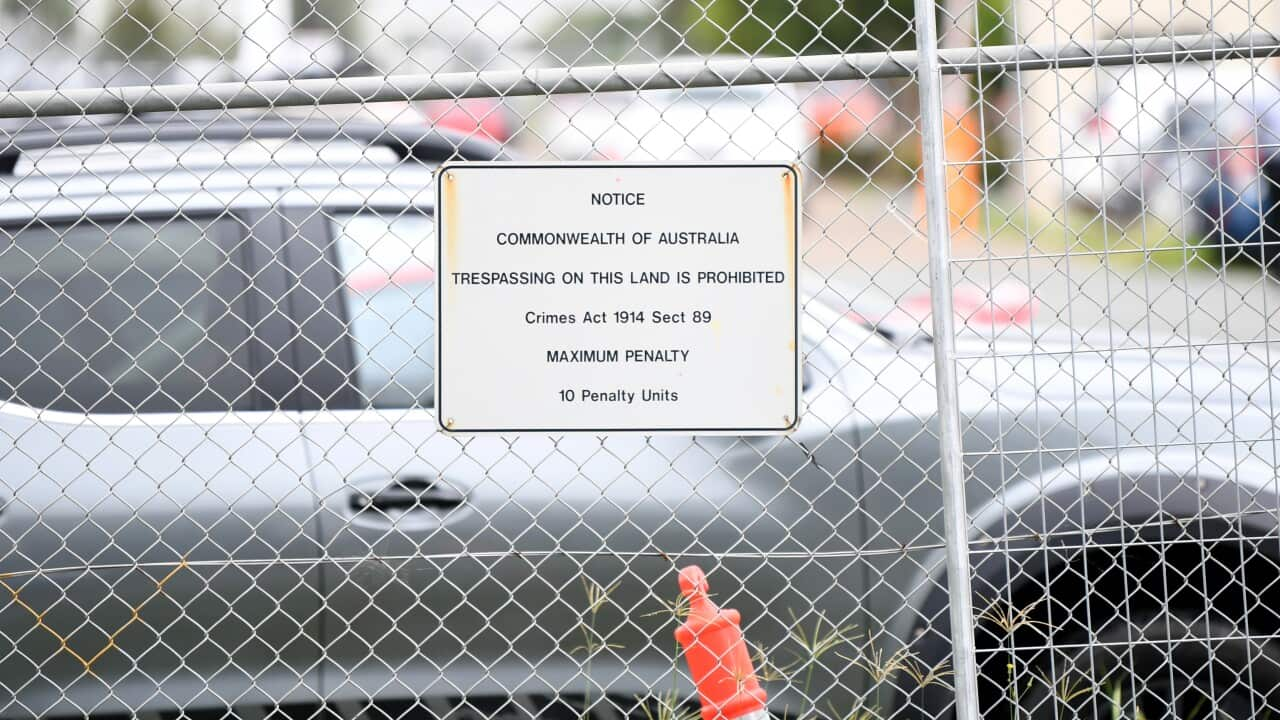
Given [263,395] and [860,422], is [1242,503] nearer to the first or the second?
[860,422]

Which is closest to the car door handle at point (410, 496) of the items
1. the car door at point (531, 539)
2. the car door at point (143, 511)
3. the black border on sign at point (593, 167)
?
the car door at point (531, 539)

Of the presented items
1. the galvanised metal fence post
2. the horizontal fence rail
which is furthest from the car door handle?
the galvanised metal fence post

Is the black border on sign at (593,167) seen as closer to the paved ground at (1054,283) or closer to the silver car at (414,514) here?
the silver car at (414,514)

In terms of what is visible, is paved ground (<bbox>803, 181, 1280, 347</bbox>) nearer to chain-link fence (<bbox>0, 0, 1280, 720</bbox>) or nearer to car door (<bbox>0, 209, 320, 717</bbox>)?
chain-link fence (<bbox>0, 0, 1280, 720</bbox>)

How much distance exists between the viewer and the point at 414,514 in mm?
2900

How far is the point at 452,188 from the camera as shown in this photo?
2516mm

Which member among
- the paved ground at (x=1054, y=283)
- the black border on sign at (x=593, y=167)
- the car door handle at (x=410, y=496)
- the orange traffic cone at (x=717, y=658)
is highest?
the black border on sign at (x=593, y=167)

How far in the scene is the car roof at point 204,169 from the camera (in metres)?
3.03

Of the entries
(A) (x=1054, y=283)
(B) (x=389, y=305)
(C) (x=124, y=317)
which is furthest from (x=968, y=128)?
(C) (x=124, y=317)

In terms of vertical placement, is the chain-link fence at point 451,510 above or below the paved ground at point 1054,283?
above

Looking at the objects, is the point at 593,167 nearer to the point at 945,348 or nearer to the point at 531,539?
the point at 945,348

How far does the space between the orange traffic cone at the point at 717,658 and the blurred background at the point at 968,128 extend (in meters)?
0.81

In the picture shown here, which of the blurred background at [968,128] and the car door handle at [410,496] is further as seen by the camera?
the car door handle at [410,496]

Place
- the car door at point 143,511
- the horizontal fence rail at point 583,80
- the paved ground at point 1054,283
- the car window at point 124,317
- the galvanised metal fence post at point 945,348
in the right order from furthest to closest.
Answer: the paved ground at point 1054,283 → the car window at point 124,317 → the car door at point 143,511 → the horizontal fence rail at point 583,80 → the galvanised metal fence post at point 945,348
